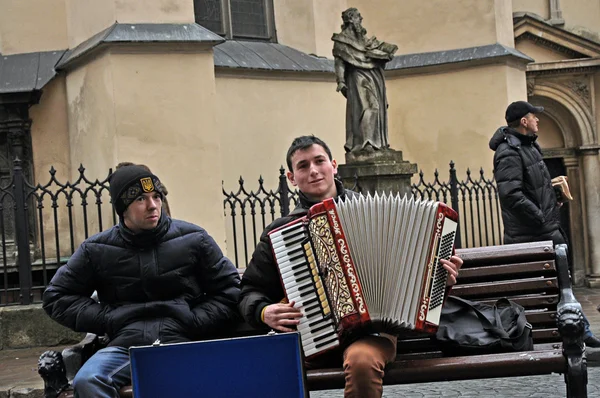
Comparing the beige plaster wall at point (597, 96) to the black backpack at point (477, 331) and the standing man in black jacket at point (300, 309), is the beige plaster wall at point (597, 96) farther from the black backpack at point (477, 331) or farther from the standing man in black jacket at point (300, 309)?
the standing man in black jacket at point (300, 309)

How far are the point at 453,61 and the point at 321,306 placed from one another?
1298 centimetres

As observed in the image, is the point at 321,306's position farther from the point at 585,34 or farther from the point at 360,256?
the point at 585,34

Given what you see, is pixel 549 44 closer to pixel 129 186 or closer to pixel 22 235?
pixel 22 235

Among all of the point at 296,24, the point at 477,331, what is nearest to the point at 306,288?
the point at 477,331

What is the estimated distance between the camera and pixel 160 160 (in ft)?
40.9

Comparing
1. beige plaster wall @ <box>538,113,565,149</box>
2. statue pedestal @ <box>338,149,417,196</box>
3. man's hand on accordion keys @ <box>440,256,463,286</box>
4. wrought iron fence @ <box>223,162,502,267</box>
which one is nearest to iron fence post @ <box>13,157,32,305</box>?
wrought iron fence @ <box>223,162,502,267</box>

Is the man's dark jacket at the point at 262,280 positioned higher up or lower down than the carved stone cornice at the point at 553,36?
lower down

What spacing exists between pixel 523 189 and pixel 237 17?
8.34m

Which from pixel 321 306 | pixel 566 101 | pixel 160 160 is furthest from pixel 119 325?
pixel 566 101

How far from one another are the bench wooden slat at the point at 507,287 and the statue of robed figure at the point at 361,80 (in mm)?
8000

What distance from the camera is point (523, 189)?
8258 mm

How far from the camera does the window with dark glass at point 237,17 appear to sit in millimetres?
15305

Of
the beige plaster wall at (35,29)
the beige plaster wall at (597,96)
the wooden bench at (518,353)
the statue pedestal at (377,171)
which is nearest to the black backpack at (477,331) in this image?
the wooden bench at (518,353)

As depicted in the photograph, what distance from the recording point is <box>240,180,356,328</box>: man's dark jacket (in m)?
4.76
